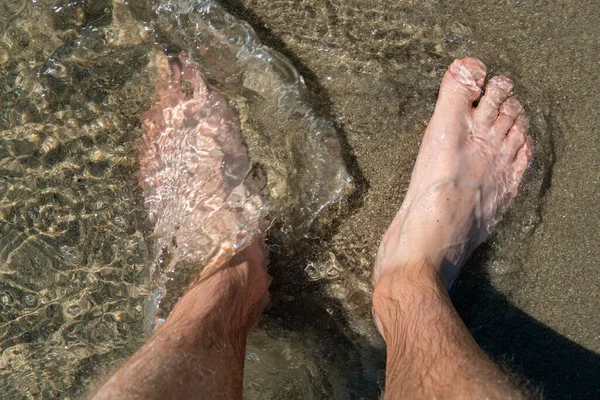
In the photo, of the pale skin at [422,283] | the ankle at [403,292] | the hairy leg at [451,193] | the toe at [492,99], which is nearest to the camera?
the pale skin at [422,283]

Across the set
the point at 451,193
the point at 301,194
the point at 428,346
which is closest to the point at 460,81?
the point at 451,193

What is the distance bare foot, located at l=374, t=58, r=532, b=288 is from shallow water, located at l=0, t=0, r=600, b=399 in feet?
0.20

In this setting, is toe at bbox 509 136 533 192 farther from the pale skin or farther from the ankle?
the ankle

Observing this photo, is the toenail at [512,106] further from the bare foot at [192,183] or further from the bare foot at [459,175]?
the bare foot at [192,183]

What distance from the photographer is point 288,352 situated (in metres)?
2.33

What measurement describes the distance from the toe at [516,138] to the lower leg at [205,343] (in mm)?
998

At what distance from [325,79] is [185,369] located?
1201 mm

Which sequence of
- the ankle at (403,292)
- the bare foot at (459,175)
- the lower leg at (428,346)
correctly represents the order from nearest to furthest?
the lower leg at (428,346) → the ankle at (403,292) → the bare foot at (459,175)

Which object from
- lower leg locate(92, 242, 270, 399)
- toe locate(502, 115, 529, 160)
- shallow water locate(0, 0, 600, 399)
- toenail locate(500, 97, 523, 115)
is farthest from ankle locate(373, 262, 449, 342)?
toenail locate(500, 97, 523, 115)

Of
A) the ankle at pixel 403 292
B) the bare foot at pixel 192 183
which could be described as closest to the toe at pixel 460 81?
the ankle at pixel 403 292

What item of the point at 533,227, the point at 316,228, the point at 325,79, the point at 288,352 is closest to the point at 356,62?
the point at 325,79

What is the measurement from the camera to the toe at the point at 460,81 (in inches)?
91.4

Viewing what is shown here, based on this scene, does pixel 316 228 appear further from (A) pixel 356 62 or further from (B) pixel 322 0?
(B) pixel 322 0

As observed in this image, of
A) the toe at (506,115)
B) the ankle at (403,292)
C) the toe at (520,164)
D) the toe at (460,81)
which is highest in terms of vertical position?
the toe at (460,81)
